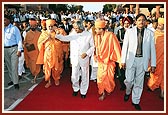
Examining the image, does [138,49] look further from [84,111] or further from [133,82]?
[84,111]

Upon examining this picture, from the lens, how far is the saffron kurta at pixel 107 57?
653 centimetres

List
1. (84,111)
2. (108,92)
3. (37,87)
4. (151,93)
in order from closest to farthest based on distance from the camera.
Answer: (84,111), (108,92), (151,93), (37,87)

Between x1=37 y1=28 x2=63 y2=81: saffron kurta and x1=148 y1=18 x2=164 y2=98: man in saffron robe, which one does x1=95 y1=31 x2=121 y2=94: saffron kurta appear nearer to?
x1=148 y1=18 x2=164 y2=98: man in saffron robe

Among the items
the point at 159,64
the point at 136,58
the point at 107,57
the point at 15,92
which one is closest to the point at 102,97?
the point at 107,57

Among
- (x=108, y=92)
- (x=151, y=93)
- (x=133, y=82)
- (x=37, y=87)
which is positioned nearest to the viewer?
(x=133, y=82)

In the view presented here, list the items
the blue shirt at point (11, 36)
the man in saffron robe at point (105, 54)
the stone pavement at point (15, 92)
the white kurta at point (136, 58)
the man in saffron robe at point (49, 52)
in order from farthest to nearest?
the man in saffron robe at point (49, 52)
the blue shirt at point (11, 36)
the man in saffron robe at point (105, 54)
the stone pavement at point (15, 92)
the white kurta at point (136, 58)

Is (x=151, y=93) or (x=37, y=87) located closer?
(x=151, y=93)

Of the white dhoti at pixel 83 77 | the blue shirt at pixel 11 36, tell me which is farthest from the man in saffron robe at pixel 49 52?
the white dhoti at pixel 83 77

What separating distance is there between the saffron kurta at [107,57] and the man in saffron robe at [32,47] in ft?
7.44

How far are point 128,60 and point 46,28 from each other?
2.45 m

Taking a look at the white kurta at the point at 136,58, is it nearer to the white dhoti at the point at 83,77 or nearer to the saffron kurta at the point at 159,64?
the saffron kurta at the point at 159,64

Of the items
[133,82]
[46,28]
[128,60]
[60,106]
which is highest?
[46,28]

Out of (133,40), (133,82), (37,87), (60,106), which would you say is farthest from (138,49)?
(37,87)

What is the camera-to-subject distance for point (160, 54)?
6805 millimetres
